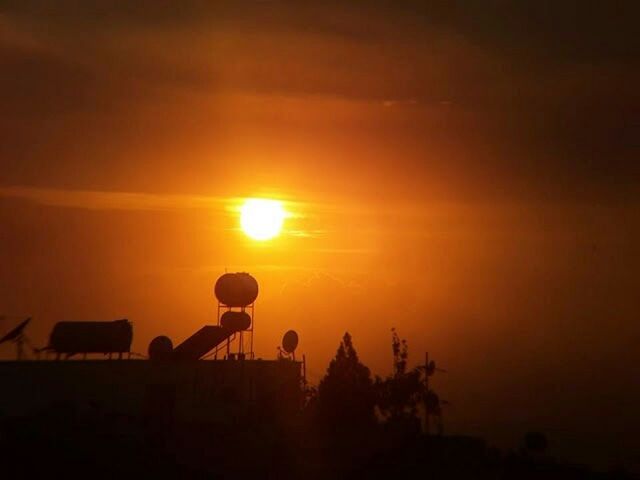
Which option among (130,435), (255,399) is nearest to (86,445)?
(130,435)

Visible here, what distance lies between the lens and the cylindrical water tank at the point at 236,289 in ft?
203

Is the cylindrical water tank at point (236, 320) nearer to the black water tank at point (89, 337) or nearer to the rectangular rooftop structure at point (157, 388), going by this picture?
the rectangular rooftop structure at point (157, 388)

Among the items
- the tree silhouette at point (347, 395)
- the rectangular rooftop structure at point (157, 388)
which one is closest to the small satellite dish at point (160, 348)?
the rectangular rooftop structure at point (157, 388)

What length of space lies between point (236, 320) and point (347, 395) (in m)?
9.59

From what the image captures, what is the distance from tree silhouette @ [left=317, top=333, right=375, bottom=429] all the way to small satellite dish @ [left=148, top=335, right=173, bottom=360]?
997 centimetres

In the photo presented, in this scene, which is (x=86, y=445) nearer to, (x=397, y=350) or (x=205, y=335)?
(x=205, y=335)

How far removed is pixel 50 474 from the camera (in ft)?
124

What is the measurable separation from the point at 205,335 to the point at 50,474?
2648cm

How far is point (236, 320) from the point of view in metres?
62.7

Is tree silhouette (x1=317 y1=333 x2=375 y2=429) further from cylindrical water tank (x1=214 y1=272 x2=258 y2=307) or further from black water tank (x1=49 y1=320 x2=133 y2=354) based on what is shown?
black water tank (x1=49 y1=320 x2=133 y2=354)

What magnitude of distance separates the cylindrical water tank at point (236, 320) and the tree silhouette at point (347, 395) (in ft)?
23.0

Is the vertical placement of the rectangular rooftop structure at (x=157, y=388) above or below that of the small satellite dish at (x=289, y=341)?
below

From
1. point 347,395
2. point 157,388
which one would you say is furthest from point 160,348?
point 347,395

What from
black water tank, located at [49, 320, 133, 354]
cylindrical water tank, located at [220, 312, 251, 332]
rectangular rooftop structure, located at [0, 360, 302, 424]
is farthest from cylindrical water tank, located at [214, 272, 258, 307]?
black water tank, located at [49, 320, 133, 354]
